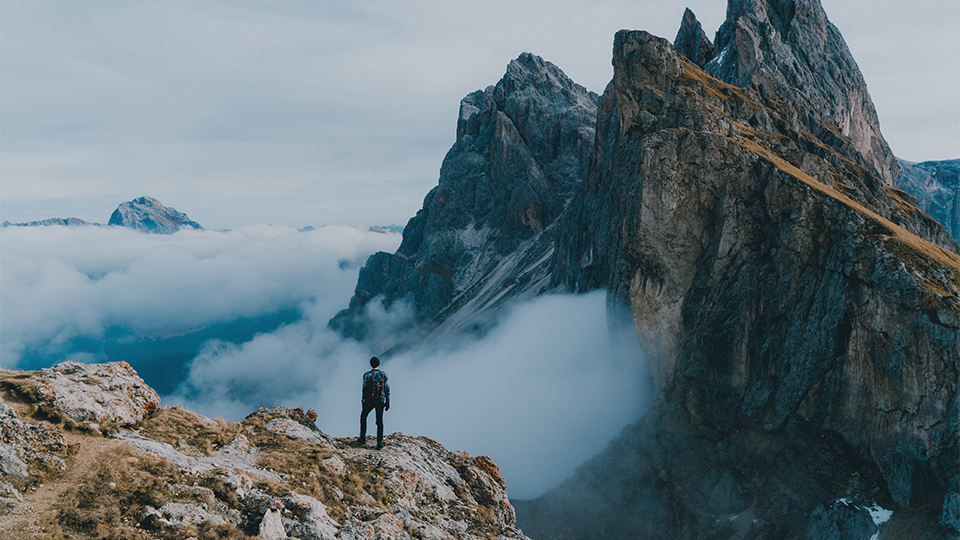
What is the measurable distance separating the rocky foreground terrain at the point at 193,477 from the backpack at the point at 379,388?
81.0 inches

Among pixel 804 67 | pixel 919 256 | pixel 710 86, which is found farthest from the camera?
pixel 804 67

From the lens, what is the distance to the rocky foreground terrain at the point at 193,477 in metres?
11.0

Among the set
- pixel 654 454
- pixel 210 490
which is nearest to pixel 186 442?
pixel 210 490

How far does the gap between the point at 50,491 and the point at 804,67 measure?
14921 cm

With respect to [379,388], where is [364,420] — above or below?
below

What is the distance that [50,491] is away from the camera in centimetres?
1105

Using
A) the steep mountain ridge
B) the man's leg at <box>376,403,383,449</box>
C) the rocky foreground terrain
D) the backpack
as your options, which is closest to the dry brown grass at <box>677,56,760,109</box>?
the steep mountain ridge

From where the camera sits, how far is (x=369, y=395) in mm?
19188

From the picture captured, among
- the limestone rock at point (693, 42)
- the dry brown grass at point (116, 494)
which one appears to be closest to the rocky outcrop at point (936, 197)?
the limestone rock at point (693, 42)

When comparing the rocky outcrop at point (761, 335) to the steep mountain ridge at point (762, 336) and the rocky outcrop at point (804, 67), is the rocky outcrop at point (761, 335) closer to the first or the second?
the steep mountain ridge at point (762, 336)

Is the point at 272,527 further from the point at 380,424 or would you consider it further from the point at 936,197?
the point at 936,197

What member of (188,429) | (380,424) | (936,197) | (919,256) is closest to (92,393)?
(188,429)

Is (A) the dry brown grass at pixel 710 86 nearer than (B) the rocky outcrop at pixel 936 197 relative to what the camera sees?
Yes

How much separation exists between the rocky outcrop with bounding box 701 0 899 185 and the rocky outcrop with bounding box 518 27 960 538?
2973 centimetres
